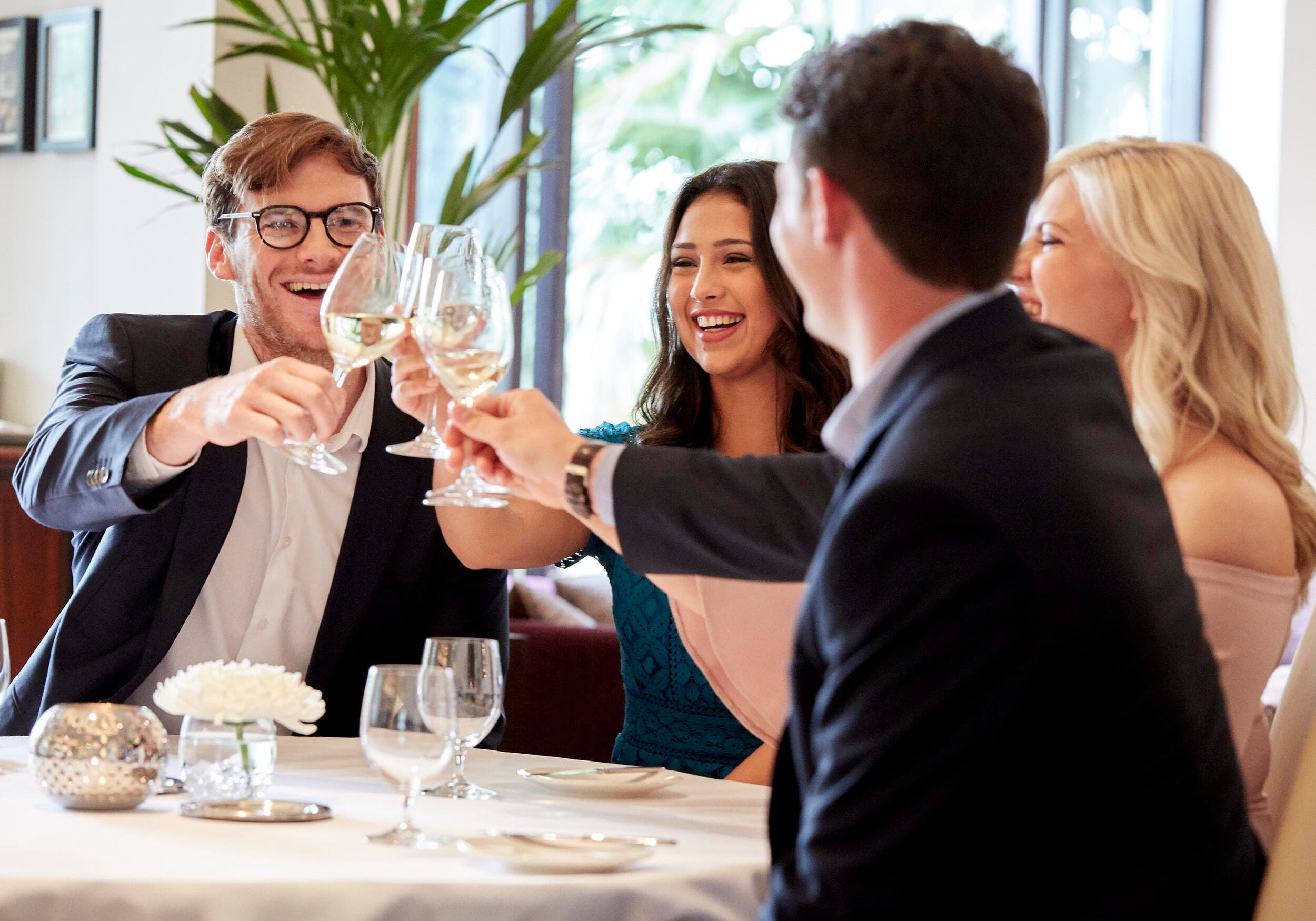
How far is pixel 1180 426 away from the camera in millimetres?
1695

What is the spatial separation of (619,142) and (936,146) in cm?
506

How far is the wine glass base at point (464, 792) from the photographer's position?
1.54 metres

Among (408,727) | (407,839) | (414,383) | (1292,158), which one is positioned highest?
(1292,158)

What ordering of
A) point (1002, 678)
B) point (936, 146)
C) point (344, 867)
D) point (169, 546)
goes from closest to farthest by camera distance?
point (1002, 678) → point (936, 146) → point (344, 867) → point (169, 546)

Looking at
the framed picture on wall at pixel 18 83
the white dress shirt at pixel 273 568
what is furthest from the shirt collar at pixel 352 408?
the framed picture on wall at pixel 18 83

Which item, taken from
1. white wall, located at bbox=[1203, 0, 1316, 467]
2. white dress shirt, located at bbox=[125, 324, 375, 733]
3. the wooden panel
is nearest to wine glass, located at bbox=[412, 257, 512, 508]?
white dress shirt, located at bbox=[125, 324, 375, 733]

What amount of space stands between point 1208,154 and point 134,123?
3.54 m

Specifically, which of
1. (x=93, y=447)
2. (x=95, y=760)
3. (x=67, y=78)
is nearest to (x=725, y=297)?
(x=93, y=447)

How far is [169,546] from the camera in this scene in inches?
83.6

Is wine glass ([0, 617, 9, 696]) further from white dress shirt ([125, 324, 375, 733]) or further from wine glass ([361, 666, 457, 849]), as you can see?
wine glass ([361, 666, 457, 849])

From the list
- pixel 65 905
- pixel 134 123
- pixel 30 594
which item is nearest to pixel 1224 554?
pixel 65 905

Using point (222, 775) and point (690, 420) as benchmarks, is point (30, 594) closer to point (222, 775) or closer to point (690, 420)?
point (690, 420)

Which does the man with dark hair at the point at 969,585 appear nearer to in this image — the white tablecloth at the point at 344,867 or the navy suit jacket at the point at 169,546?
the white tablecloth at the point at 344,867

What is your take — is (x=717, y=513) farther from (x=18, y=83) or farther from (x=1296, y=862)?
(x=18, y=83)
